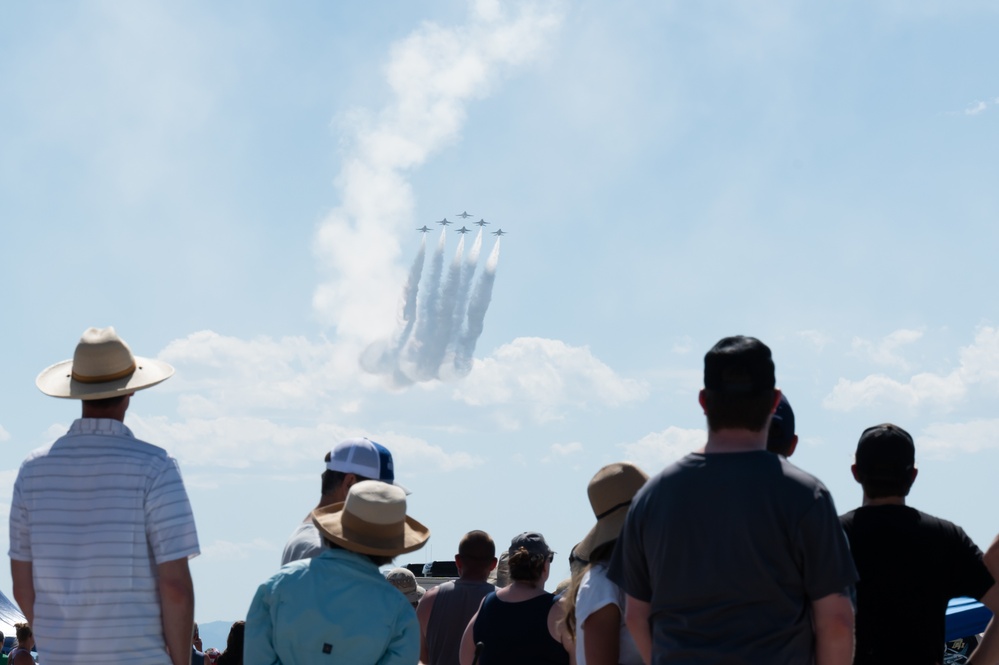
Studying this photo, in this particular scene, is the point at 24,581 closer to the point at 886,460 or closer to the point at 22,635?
the point at 886,460

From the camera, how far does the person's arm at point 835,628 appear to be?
319 centimetres

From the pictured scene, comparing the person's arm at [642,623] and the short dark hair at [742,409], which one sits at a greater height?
the short dark hair at [742,409]

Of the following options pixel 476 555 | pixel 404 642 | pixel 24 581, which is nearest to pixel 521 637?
pixel 476 555

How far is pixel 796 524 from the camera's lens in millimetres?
3188

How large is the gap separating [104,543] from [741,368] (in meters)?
2.40

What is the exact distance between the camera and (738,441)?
3.38 metres

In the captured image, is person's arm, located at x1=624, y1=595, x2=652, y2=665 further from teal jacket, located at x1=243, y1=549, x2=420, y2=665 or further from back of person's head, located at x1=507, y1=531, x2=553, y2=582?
back of person's head, located at x1=507, y1=531, x2=553, y2=582

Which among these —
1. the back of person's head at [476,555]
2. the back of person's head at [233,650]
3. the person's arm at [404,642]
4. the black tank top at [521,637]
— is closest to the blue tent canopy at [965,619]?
the black tank top at [521,637]

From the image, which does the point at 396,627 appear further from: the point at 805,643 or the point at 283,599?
the point at 805,643

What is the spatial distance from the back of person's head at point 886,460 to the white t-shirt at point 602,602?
1.04m

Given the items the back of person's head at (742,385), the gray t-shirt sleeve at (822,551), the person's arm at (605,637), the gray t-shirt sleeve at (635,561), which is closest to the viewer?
the gray t-shirt sleeve at (822,551)

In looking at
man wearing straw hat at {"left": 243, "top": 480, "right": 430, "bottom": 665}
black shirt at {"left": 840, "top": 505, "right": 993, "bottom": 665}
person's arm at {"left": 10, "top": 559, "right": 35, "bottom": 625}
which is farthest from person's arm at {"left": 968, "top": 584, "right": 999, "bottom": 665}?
person's arm at {"left": 10, "top": 559, "right": 35, "bottom": 625}

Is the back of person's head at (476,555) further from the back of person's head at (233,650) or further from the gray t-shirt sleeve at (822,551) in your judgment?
the gray t-shirt sleeve at (822,551)

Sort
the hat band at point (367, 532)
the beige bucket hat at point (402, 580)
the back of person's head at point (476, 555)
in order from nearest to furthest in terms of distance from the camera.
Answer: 1. the hat band at point (367, 532)
2. the back of person's head at point (476, 555)
3. the beige bucket hat at point (402, 580)
